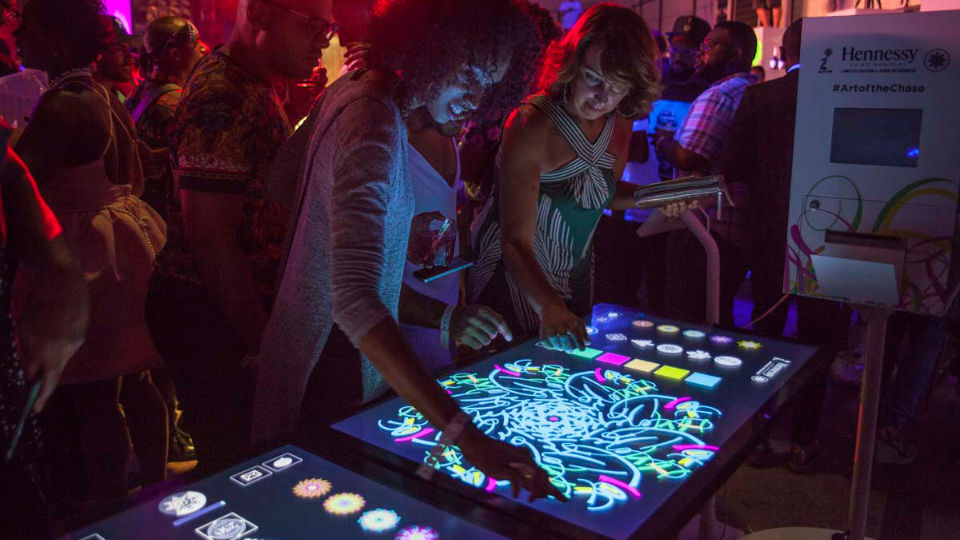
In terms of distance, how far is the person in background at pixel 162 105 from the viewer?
2.52 metres

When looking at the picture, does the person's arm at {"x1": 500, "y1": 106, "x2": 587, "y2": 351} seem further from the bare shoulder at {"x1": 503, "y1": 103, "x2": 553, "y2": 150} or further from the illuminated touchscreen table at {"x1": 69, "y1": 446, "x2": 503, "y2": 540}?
the illuminated touchscreen table at {"x1": 69, "y1": 446, "x2": 503, "y2": 540}

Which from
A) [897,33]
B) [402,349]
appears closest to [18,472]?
[402,349]

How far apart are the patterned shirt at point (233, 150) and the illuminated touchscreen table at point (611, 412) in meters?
0.52

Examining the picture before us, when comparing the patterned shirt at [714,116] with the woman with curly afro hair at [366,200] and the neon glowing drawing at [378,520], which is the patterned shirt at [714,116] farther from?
the neon glowing drawing at [378,520]

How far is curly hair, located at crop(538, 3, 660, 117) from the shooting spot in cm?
179

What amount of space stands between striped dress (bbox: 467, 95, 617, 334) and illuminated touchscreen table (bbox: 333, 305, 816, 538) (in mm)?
288

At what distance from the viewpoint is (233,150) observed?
149cm

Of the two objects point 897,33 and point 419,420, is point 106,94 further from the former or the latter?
point 897,33

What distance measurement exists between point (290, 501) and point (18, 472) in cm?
33

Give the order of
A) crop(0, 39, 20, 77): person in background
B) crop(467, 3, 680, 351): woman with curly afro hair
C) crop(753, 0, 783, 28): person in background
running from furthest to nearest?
crop(753, 0, 783, 28): person in background, crop(0, 39, 20, 77): person in background, crop(467, 3, 680, 351): woman with curly afro hair

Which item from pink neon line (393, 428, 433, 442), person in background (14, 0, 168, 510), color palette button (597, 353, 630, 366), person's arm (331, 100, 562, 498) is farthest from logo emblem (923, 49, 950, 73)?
person in background (14, 0, 168, 510)

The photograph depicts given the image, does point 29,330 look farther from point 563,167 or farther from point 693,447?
point 563,167

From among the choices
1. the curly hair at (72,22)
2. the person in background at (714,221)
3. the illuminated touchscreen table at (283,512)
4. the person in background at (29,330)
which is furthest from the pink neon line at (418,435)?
the person in background at (714,221)

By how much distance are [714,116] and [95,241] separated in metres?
2.28
